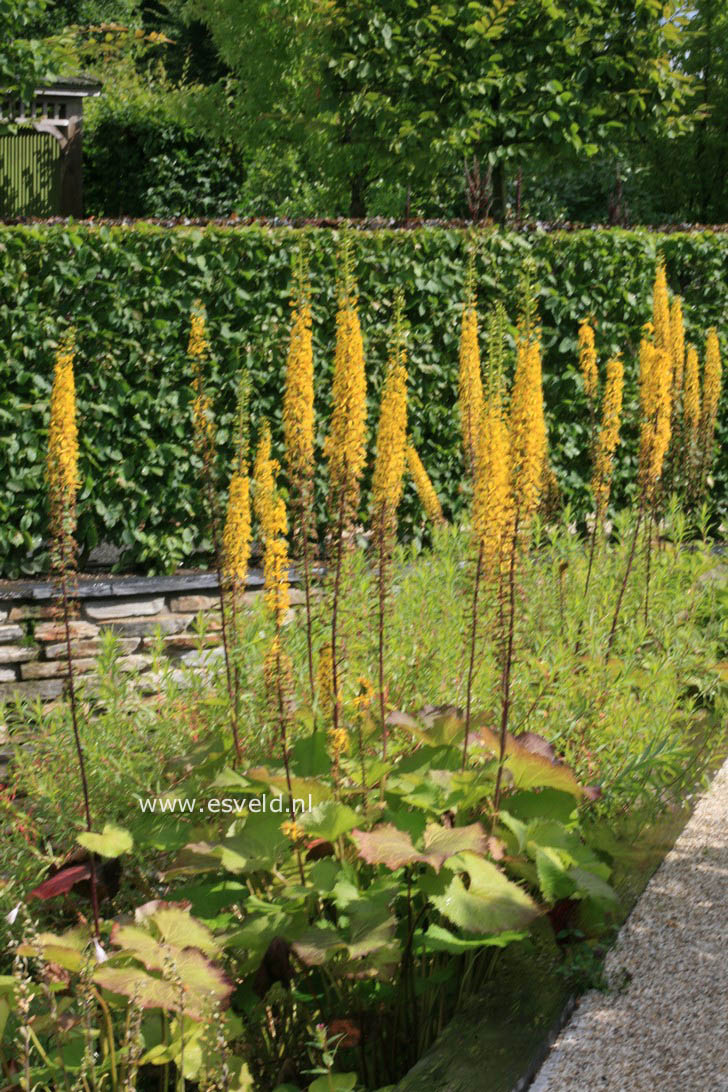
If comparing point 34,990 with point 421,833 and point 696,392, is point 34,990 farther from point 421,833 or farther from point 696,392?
point 696,392

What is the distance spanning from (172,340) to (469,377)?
7.31ft

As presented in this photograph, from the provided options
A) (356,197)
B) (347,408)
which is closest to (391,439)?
(347,408)

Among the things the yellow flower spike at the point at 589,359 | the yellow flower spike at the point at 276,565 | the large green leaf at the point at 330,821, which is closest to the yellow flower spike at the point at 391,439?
the yellow flower spike at the point at 276,565

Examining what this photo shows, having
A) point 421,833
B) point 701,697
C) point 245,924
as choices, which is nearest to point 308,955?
point 245,924

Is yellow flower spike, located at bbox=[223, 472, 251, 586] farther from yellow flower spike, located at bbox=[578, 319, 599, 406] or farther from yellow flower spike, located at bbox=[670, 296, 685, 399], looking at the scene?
yellow flower spike, located at bbox=[670, 296, 685, 399]

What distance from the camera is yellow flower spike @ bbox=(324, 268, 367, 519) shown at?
303 cm

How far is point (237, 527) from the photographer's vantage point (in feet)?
10.4

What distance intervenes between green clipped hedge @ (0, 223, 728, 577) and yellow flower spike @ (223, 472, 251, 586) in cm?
334

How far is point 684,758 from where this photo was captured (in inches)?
168

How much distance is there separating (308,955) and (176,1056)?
0.34 m

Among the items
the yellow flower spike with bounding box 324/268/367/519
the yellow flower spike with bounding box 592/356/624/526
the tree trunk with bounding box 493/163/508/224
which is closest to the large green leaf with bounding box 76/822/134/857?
the yellow flower spike with bounding box 324/268/367/519

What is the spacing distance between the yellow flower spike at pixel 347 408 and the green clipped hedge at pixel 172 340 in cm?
354

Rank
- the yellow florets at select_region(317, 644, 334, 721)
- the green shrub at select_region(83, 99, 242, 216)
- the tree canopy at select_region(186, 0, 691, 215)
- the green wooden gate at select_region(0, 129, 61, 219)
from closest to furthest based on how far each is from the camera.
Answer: the yellow florets at select_region(317, 644, 334, 721) → the tree canopy at select_region(186, 0, 691, 215) → the green shrub at select_region(83, 99, 242, 216) → the green wooden gate at select_region(0, 129, 61, 219)

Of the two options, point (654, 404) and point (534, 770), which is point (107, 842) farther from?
point (654, 404)
